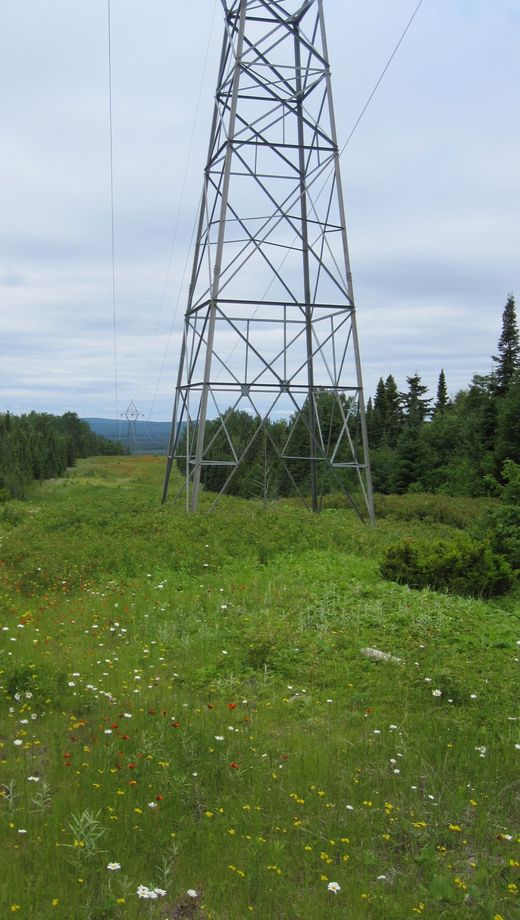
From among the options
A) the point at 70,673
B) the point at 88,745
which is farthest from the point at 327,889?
the point at 70,673

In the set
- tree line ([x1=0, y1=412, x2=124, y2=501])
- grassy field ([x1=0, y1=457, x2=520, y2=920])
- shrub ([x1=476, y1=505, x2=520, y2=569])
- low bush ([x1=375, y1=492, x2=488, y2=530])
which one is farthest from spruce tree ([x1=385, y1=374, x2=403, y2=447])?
grassy field ([x1=0, y1=457, x2=520, y2=920])

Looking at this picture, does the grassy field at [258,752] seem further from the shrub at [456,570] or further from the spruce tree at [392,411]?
the spruce tree at [392,411]

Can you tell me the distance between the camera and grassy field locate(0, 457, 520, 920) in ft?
12.1

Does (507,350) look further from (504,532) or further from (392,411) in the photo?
(504,532)

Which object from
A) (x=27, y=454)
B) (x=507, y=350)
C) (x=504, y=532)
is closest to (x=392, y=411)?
(x=507, y=350)

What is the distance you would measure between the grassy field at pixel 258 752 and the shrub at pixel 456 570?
1.22 feet

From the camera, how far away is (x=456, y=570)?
1005 cm

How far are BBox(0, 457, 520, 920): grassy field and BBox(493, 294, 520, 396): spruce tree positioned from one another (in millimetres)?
38914

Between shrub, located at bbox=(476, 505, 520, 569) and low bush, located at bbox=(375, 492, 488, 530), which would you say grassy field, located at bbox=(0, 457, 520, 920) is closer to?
shrub, located at bbox=(476, 505, 520, 569)

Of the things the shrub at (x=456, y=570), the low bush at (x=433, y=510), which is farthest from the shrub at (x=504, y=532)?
the low bush at (x=433, y=510)

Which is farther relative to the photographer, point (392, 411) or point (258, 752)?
point (392, 411)

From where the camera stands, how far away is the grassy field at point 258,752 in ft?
12.1

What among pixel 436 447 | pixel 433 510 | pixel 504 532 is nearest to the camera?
pixel 504 532

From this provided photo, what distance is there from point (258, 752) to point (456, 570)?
18.6 feet
